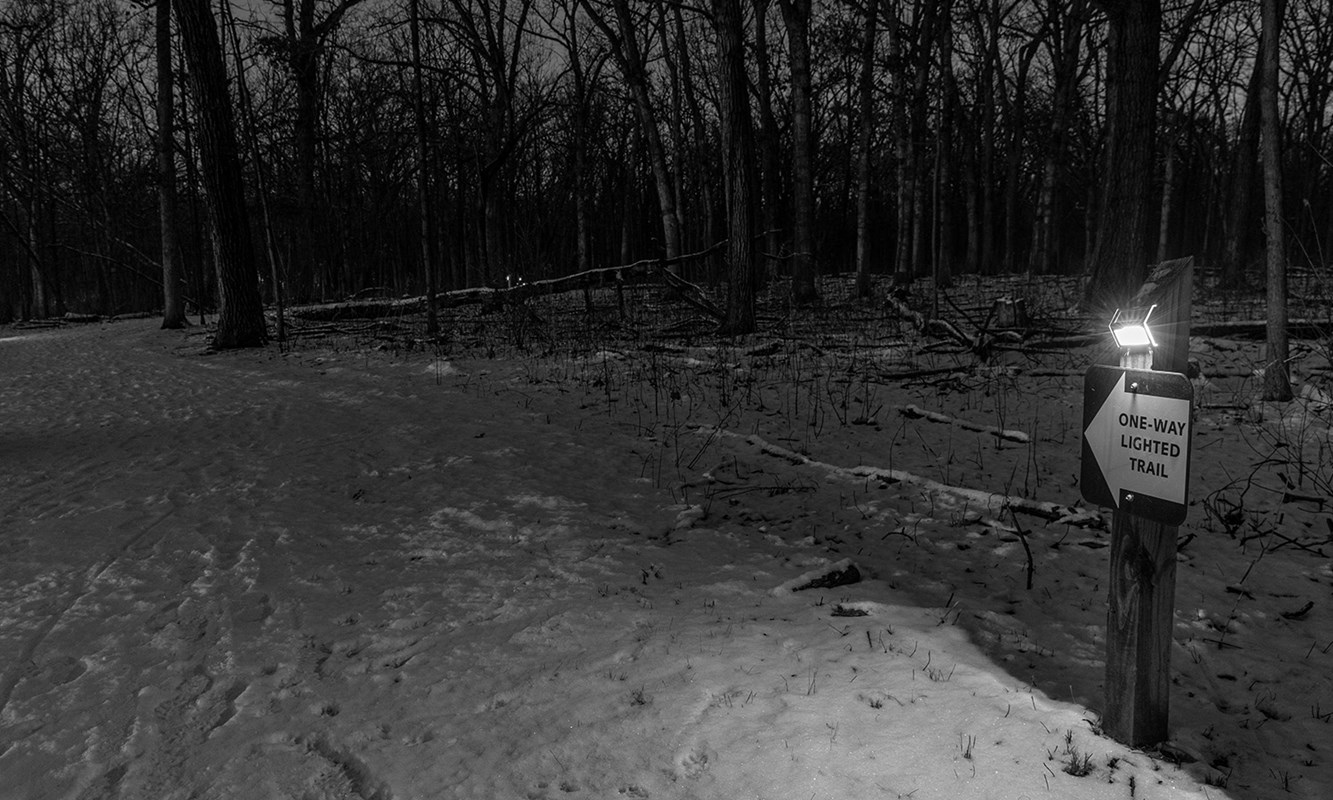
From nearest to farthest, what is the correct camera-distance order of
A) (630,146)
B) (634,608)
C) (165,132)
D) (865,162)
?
(634,608) < (865,162) < (165,132) < (630,146)

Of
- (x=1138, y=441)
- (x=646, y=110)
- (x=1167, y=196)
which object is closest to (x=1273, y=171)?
(x=1138, y=441)

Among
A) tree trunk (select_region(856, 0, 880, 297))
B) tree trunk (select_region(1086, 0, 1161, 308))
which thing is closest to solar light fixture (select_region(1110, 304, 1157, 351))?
tree trunk (select_region(1086, 0, 1161, 308))

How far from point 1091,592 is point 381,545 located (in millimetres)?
4329

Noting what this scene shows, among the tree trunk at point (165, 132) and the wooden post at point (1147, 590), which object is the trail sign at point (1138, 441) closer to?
the wooden post at point (1147, 590)

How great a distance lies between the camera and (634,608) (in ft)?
12.6

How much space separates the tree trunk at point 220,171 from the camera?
43.7 feet

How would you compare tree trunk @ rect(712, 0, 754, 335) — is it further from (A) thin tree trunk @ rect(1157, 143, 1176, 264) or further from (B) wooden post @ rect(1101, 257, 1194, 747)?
(A) thin tree trunk @ rect(1157, 143, 1176, 264)

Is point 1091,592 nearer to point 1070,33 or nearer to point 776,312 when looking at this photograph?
point 776,312

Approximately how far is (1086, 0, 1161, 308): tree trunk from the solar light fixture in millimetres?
9296

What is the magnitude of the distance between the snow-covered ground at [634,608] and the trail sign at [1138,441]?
907mm

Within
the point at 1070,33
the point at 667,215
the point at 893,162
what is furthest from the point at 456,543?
the point at 893,162

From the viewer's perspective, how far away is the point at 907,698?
9.43 feet

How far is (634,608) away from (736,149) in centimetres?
886

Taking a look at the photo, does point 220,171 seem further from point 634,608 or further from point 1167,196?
point 1167,196
